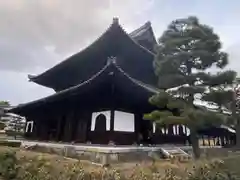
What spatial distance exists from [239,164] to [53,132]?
40.7 ft

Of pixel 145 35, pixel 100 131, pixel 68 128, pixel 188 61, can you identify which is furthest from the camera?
pixel 145 35

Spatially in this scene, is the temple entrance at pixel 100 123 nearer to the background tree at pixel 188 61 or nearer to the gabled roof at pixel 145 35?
the background tree at pixel 188 61

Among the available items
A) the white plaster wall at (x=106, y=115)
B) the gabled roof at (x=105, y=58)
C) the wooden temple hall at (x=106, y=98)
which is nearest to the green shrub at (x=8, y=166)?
the wooden temple hall at (x=106, y=98)

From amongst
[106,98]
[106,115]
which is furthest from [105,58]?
[106,115]

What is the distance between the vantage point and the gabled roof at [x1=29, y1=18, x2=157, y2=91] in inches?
582

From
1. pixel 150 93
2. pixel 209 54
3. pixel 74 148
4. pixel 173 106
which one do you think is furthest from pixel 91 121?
pixel 209 54

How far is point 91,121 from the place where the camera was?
43.4 ft

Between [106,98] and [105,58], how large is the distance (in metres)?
4.51

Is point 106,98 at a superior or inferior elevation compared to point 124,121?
superior

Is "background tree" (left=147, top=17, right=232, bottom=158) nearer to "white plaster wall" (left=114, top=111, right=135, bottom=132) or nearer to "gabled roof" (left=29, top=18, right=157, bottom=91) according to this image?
"white plaster wall" (left=114, top=111, right=135, bottom=132)

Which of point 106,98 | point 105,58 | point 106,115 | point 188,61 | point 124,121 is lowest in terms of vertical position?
point 124,121

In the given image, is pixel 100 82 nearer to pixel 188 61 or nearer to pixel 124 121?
pixel 124 121

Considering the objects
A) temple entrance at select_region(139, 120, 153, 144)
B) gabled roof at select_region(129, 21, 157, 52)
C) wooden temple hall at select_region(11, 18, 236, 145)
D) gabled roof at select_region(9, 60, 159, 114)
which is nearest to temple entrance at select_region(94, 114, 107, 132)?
wooden temple hall at select_region(11, 18, 236, 145)

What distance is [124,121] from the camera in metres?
12.9
